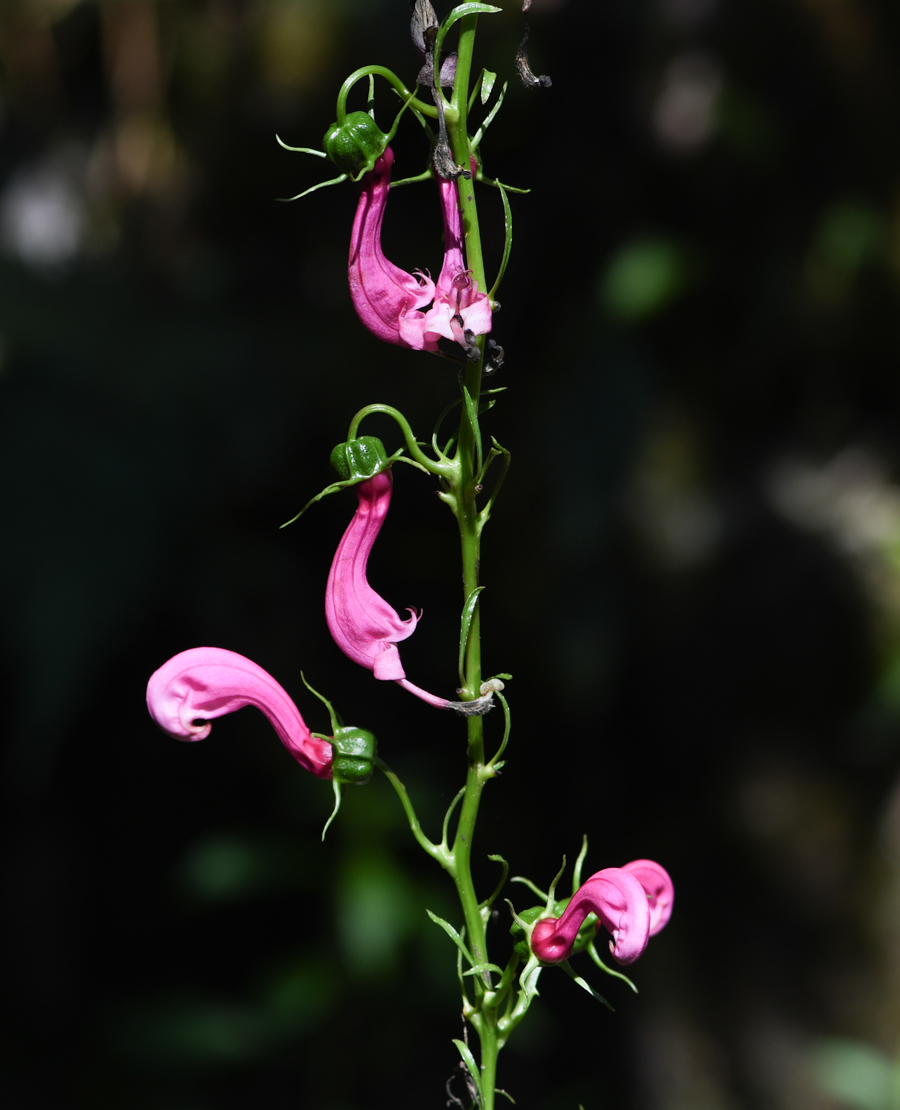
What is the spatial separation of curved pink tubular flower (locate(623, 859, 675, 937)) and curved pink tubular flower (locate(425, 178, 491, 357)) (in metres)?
0.41

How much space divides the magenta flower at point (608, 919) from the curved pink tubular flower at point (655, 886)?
0.01 meters

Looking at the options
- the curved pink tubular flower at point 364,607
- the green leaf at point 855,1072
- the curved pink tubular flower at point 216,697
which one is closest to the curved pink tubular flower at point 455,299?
the curved pink tubular flower at point 364,607

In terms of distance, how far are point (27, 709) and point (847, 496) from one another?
7.96 feet

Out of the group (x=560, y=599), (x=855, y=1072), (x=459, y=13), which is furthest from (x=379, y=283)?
(x=855, y=1072)

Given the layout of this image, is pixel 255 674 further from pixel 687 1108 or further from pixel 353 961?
pixel 687 1108

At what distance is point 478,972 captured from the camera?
714 mm

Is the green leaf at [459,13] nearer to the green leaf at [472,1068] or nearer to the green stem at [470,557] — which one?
the green stem at [470,557]

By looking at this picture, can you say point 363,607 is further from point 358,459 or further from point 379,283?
point 379,283

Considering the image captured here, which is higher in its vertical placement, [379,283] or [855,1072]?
[379,283]

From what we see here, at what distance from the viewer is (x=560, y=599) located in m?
2.79

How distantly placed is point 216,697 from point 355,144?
0.42 meters

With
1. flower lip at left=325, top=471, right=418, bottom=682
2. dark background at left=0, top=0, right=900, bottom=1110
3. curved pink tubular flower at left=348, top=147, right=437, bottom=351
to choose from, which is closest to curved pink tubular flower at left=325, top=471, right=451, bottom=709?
flower lip at left=325, top=471, right=418, bottom=682

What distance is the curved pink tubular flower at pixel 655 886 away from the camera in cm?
78

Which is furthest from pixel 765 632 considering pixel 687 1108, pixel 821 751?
pixel 687 1108
